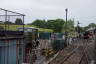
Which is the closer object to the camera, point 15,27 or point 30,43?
point 15,27

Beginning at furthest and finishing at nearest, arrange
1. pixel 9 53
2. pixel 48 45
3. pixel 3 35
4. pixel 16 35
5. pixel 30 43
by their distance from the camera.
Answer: pixel 48 45 → pixel 30 43 → pixel 16 35 → pixel 9 53 → pixel 3 35

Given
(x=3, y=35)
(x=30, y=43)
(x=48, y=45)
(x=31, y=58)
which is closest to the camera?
(x=3, y=35)

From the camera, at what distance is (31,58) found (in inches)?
696

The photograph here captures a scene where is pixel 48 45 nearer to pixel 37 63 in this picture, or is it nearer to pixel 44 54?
pixel 44 54

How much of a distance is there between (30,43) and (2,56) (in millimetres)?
8205

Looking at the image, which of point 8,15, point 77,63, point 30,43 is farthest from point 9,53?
point 77,63

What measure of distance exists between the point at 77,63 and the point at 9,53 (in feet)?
33.4

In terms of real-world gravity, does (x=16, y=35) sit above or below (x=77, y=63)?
above

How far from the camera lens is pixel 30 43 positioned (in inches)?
789

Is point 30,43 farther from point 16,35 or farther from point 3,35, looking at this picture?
point 3,35

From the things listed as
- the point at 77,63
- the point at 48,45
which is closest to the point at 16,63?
the point at 77,63

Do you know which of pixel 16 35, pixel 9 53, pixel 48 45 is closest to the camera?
pixel 9 53

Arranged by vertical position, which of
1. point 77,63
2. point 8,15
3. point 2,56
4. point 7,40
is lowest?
point 77,63

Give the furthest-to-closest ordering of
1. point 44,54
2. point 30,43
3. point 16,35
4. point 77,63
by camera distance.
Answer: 1. point 44,54
2. point 77,63
3. point 30,43
4. point 16,35
